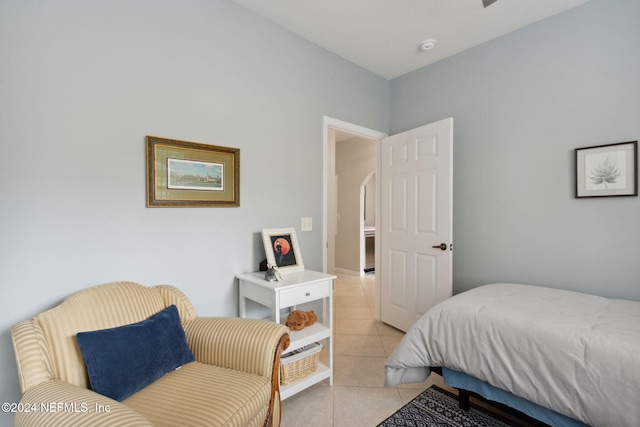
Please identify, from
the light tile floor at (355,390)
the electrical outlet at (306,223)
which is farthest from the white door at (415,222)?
the electrical outlet at (306,223)

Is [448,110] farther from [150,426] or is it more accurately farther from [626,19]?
[150,426]

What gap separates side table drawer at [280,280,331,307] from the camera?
1860 mm

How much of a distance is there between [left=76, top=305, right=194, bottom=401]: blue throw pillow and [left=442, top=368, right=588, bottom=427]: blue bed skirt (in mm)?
1504

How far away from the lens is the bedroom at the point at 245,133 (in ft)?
4.67

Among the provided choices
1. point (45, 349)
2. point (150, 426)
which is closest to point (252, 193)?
point (45, 349)

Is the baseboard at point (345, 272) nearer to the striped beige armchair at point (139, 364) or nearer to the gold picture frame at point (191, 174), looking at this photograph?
the gold picture frame at point (191, 174)

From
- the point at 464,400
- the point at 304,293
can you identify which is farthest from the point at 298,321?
the point at 464,400

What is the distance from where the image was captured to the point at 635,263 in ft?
6.41

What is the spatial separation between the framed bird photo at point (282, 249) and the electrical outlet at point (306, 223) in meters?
0.21

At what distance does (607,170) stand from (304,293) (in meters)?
2.28

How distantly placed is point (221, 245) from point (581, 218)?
8.65ft

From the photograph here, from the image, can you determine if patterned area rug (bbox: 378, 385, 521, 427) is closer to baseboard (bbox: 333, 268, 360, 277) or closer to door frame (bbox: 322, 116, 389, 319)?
door frame (bbox: 322, 116, 389, 319)

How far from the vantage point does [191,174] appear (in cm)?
191

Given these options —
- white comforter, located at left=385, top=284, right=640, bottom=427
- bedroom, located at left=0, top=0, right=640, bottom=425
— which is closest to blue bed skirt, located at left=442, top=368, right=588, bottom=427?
white comforter, located at left=385, top=284, right=640, bottom=427
